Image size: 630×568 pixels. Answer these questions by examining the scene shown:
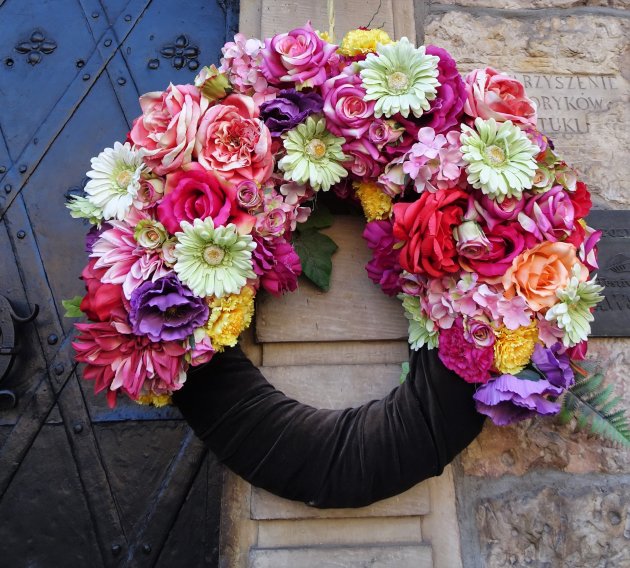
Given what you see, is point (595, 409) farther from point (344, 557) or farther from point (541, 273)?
point (344, 557)

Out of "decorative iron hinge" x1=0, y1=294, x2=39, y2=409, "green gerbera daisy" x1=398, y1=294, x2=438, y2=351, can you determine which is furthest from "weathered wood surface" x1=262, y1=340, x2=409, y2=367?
"decorative iron hinge" x1=0, y1=294, x2=39, y2=409

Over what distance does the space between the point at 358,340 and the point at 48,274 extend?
2.77 feet

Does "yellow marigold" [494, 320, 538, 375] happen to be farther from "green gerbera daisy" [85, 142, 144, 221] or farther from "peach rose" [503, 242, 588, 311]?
"green gerbera daisy" [85, 142, 144, 221]

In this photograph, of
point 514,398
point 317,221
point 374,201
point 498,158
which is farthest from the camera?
point 317,221

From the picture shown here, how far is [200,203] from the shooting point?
124 centimetres

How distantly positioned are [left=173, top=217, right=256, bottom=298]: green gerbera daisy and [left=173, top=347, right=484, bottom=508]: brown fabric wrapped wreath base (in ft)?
0.59

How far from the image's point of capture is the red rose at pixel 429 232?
4.02 ft

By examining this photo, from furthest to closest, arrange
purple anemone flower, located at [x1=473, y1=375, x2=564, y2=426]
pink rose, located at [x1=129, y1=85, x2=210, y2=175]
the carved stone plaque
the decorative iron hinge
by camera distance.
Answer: the decorative iron hinge, the carved stone plaque, pink rose, located at [x1=129, y1=85, x2=210, y2=175], purple anemone flower, located at [x1=473, y1=375, x2=564, y2=426]

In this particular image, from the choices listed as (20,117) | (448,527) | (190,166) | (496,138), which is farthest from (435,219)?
(20,117)

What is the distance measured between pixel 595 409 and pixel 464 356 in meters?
0.32

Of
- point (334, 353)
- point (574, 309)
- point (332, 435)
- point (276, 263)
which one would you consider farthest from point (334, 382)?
point (574, 309)

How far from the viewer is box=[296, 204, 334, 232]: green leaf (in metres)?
1.47

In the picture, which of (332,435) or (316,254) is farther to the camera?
(316,254)

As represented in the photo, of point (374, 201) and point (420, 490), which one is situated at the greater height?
point (374, 201)
